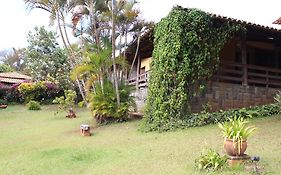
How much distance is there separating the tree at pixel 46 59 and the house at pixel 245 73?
1541 centimetres

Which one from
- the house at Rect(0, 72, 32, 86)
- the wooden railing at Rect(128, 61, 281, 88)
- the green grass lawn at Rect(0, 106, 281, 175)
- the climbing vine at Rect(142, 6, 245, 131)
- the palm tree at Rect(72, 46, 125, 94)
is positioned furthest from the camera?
the house at Rect(0, 72, 32, 86)

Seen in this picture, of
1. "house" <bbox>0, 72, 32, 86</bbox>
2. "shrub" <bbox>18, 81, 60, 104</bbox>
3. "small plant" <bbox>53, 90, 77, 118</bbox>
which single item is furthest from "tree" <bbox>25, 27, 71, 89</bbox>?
"small plant" <bbox>53, 90, 77, 118</bbox>

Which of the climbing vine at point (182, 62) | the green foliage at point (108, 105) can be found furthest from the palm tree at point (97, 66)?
the climbing vine at point (182, 62)

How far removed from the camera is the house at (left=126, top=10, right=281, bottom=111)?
14117 mm

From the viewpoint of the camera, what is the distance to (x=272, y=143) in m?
9.16

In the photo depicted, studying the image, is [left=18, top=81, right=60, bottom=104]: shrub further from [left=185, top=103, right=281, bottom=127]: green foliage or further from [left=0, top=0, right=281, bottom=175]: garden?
[left=185, top=103, right=281, bottom=127]: green foliage

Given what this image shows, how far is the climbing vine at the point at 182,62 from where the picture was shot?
1310 centimetres

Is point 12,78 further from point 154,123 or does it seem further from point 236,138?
point 236,138

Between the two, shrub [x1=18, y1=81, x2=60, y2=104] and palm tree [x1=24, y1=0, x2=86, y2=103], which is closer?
palm tree [x1=24, y1=0, x2=86, y2=103]

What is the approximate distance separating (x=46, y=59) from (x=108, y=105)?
67.7ft

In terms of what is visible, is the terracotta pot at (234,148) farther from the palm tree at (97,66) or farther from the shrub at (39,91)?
the shrub at (39,91)

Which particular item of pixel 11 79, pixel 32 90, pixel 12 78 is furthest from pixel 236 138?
pixel 12 78

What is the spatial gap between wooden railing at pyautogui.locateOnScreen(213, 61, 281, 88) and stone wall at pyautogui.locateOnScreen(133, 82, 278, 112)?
0.34m

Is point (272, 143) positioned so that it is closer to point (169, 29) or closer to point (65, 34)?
point (169, 29)
